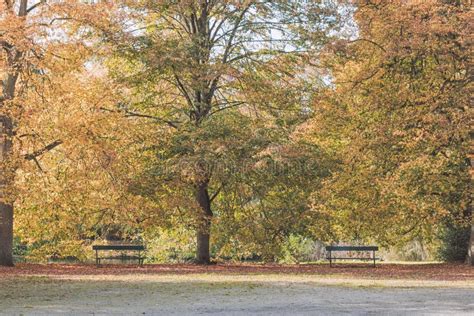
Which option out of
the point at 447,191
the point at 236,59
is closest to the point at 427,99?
the point at 447,191

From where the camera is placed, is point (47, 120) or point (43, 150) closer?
point (47, 120)

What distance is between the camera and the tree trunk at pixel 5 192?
23.4 m

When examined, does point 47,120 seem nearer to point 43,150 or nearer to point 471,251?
point 43,150

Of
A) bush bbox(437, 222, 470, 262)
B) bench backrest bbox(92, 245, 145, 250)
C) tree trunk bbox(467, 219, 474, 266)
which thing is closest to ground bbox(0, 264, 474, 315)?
bench backrest bbox(92, 245, 145, 250)

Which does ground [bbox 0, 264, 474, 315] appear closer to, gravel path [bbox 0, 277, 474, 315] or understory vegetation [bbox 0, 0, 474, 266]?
gravel path [bbox 0, 277, 474, 315]

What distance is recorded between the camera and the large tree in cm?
2666

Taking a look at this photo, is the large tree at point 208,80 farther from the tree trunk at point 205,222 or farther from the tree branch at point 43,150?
the tree branch at point 43,150

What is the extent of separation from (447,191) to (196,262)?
9.55 metres

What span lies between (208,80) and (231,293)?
13.8 metres

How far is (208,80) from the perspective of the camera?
28109 mm

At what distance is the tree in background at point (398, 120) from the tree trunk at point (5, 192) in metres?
9.80

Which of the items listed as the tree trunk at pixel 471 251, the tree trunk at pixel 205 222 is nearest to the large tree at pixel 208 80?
the tree trunk at pixel 205 222

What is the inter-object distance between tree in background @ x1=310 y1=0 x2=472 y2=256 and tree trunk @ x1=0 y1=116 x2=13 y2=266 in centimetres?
980

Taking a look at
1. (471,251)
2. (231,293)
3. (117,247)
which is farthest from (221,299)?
(471,251)
